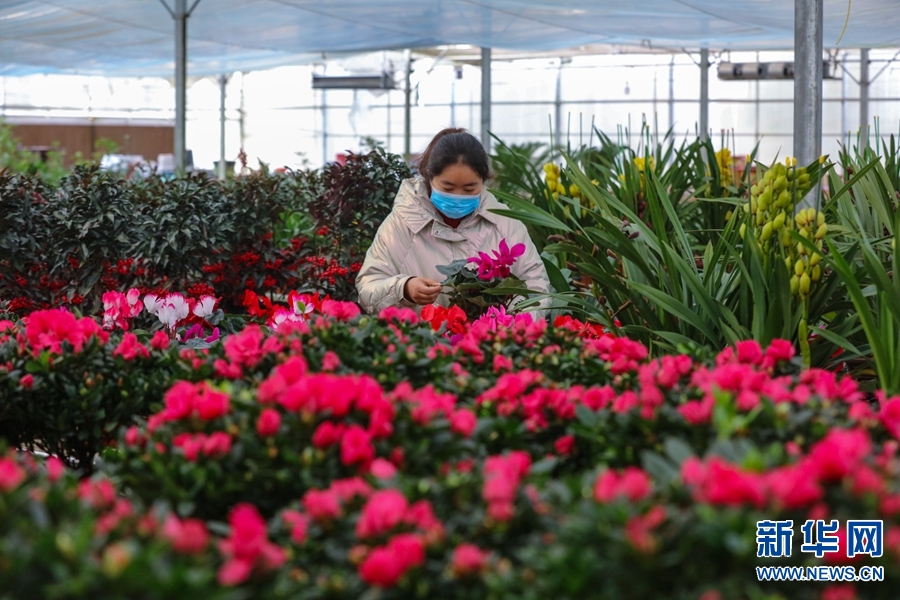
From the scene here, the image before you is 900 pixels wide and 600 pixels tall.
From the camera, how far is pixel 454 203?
10.3 feet

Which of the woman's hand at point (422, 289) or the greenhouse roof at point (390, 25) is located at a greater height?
the greenhouse roof at point (390, 25)

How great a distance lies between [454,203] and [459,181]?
0.07 meters

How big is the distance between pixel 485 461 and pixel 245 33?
948 cm

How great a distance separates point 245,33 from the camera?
10.1m

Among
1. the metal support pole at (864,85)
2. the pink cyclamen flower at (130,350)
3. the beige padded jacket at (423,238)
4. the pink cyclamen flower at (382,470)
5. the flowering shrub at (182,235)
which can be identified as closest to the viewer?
the pink cyclamen flower at (382,470)

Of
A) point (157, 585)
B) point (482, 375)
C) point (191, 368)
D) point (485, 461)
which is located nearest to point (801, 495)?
point (485, 461)

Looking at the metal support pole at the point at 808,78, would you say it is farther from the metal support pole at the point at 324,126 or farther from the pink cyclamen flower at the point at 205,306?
the metal support pole at the point at 324,126

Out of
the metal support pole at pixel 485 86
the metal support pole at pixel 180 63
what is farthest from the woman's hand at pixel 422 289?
the metal support pole at pixel 485 86

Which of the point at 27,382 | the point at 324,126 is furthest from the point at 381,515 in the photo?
the point at 324,126

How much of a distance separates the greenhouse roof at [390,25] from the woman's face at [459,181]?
4.64m

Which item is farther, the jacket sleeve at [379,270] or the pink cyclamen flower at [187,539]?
the jacket sleeve at [379,270]

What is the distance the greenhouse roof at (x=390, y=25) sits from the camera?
779 centimetres

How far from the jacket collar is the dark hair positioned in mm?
58

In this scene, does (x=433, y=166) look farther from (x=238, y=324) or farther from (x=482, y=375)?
(x=482, y=375)
